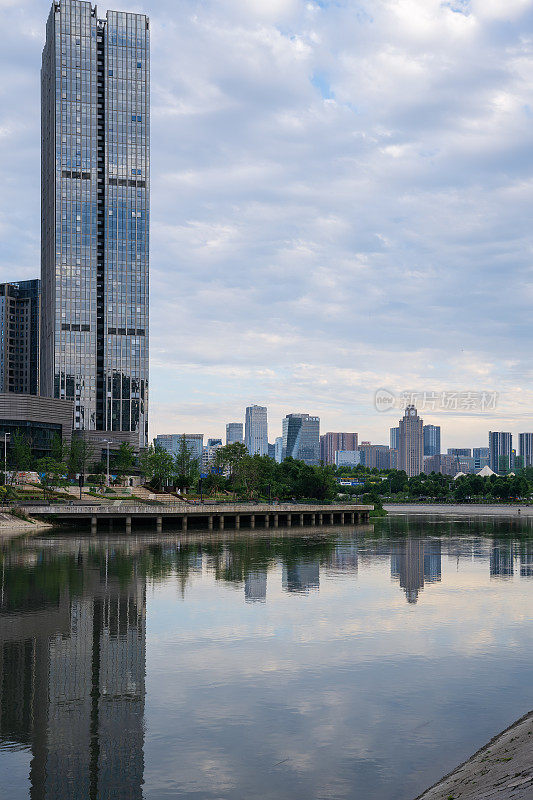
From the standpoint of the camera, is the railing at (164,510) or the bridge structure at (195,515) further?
the bridge structure at (195,515)

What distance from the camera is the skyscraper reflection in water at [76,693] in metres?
20.8

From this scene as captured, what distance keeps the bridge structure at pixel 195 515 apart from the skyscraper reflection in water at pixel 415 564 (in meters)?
37.8

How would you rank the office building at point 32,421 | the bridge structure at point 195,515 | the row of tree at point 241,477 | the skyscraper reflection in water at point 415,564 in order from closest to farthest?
the skyscraper reflection in water at point 415,564 < the bridge structure at point 195,515 < the row of tree at point 241,477 < the office building at point 32,421

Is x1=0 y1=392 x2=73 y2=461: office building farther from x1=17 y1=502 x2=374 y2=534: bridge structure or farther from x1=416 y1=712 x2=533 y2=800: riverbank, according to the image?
x1=416 y1=712 x2=533 y2=800: riverbank

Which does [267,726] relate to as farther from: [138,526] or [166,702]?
[138,526]

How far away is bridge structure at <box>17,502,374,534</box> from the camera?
110 m

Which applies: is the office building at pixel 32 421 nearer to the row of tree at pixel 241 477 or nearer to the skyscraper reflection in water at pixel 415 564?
the row of tree at pixel 241 477

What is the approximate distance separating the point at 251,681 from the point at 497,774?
13961 millimetres

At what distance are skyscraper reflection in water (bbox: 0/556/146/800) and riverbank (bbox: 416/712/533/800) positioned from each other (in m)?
7.96

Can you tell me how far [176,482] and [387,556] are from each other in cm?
10342

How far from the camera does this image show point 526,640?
37.0 m

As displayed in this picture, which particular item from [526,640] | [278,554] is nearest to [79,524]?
[278,554]

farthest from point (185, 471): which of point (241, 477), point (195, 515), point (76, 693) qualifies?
point (76, 693)

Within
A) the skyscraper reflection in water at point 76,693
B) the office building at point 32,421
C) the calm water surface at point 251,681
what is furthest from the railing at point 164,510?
the office building at point 32,421
